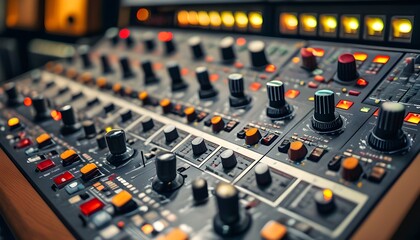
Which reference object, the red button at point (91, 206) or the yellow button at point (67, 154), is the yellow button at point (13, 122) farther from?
the red button at point (91, 206)

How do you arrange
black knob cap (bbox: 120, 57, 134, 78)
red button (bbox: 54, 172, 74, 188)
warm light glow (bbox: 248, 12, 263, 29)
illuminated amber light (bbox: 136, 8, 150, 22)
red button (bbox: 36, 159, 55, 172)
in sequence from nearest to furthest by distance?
red button (bbox: 54, 172, 74, 188)
red button (bbox: 36, 159, 55, 172)
warm light glow (bbox: 248, 12, 263, 29)
black knob cap (bbox: 120, 57, 134, 78)
illuminated amber light (bbox: 136, 8, 150, 22)

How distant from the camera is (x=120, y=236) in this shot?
0.98 meters

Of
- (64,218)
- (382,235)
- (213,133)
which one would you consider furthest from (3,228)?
(382,235)

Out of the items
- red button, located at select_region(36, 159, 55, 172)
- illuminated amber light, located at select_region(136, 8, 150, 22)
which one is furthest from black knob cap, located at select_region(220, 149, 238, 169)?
illuminated amber light, located at select_region(136, 8, 150, 22)

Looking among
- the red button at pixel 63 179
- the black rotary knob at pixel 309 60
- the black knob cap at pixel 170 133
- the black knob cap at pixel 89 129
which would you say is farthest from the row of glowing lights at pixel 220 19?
the red button at pixel 63 179

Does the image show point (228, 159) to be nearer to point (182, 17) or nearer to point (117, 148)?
point (117, 148)

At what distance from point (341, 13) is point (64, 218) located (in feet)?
3.99

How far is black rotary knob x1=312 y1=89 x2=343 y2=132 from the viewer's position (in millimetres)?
1149

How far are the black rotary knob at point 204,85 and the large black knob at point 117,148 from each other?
Result: 41 cm

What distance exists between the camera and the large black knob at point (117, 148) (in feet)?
4.17

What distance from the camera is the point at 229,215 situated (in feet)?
2.99

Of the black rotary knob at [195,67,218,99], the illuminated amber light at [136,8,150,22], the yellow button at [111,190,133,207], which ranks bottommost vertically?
the yellow button at [111,190,133,207]

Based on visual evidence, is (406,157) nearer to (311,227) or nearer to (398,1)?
(311,227)

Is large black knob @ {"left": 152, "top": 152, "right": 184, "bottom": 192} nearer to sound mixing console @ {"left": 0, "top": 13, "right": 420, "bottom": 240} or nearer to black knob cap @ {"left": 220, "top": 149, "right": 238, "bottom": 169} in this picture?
sound mixing console @ {"left": 0, "top": 13, "right": 420, "bottom": 240}
